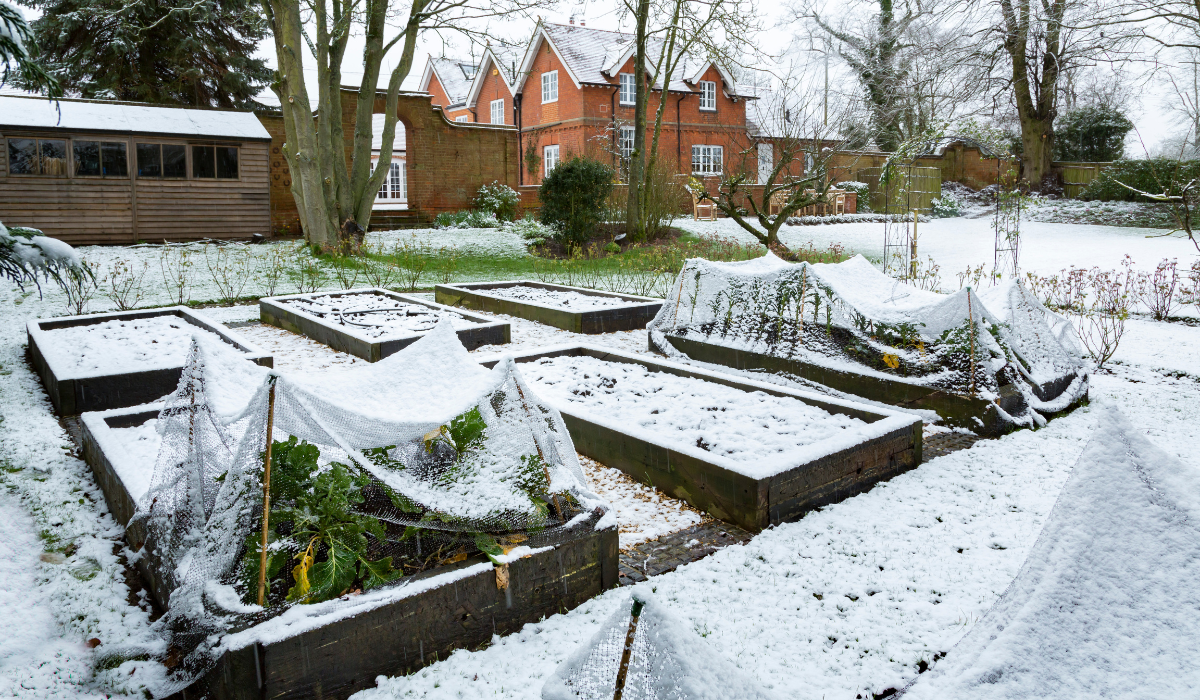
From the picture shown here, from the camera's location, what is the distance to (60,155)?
16688 millimetres

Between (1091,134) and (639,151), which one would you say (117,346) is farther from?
(1091,134)

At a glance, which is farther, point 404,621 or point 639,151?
point 639,151

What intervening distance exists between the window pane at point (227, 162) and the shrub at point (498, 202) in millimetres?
7041

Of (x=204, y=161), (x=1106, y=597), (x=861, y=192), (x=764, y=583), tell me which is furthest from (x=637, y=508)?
(x=861, y=192)

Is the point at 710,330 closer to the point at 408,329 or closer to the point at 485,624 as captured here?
the point at 408,329

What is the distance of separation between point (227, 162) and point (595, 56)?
1478 centimetres

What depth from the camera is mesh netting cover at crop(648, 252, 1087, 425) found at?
18.8 ft

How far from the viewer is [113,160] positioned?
56.5ft

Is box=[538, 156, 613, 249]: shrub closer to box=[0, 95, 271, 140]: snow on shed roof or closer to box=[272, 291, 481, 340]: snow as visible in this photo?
box=[272, 291, 481, 340]: snow

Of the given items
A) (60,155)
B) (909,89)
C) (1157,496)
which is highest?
(909,89)

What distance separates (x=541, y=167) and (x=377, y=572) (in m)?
28.1

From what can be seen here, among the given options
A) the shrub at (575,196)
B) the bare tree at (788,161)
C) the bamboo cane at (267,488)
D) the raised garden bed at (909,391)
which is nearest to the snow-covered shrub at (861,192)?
the bare tree at (788,161)

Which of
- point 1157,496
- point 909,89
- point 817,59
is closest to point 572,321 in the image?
point 1157,496

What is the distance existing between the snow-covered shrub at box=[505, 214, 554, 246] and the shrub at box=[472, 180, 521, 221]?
521mm
